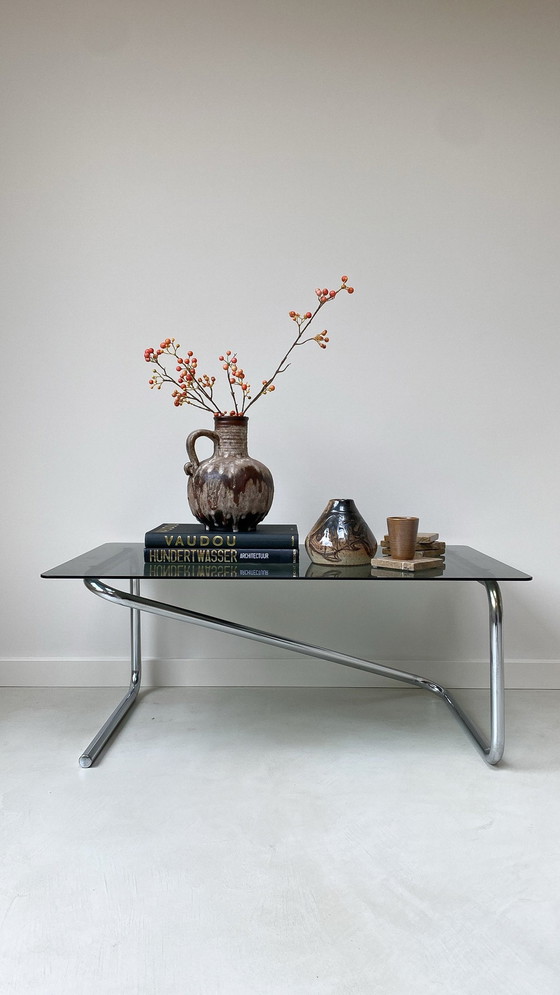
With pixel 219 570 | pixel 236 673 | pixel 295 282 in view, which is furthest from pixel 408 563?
pixel 295 282

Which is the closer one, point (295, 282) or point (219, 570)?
point (219, 570)

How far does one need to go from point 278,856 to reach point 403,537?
0.82 metres

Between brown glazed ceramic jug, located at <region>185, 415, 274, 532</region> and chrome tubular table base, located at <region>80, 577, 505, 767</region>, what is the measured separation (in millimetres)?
265

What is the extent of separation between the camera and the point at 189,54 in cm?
233

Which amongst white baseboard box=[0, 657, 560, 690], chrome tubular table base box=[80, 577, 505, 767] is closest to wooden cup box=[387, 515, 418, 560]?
chrome tubular table base box=[80, 577, 505, 767]

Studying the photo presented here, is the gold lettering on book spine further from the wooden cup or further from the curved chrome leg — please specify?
the wooden cup

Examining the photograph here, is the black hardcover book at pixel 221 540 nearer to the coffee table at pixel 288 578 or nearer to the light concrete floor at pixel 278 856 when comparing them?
the coffee table at pixel 288 578

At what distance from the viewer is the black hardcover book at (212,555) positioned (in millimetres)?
1856

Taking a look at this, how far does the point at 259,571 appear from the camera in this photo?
5.77 ft

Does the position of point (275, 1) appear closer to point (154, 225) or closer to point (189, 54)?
point (189, 54)

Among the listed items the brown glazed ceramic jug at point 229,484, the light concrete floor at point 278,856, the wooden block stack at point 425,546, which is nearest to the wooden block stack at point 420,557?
the wooden block stack at point 425,546

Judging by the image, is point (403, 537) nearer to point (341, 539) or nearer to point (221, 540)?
point (341, 539)

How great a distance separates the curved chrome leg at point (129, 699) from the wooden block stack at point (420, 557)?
2.18 feet

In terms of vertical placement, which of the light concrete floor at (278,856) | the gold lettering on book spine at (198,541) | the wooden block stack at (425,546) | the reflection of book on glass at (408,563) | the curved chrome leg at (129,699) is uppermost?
the gold lettering on book spine at (198,541)
